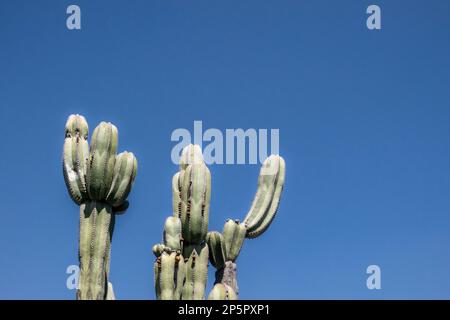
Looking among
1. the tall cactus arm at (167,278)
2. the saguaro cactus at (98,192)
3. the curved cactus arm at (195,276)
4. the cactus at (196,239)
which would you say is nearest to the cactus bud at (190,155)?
the cactus at (196,239)

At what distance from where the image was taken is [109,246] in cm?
1248

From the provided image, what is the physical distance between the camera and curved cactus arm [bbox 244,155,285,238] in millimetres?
13875

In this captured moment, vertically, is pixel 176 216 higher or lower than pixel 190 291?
higher

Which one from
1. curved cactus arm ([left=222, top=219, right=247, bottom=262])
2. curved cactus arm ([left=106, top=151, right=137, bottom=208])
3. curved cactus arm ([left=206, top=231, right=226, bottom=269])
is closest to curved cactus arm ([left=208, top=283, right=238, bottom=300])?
curved cactus arm ([left=206, top=231, right=226, bottom=269])

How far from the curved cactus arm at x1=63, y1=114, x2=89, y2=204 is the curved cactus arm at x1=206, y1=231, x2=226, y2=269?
187 centimetres

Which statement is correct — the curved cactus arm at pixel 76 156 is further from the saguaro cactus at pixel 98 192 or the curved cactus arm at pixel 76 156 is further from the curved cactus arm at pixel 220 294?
the curved cactus arm at pixel 220 294

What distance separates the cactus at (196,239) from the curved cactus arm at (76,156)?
130 cm

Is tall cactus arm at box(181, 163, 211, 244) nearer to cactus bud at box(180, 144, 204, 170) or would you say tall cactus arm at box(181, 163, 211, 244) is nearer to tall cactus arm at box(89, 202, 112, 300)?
cactus bud at box(180, 144, 204, 170)

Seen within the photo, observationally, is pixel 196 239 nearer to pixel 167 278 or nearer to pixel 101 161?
pixel 167 278

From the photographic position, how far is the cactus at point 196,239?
12.1 meters

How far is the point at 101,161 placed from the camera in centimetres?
1238

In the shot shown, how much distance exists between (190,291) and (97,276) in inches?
48.9
